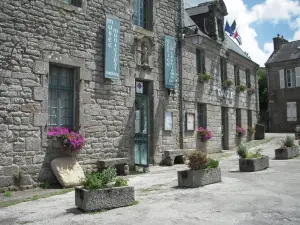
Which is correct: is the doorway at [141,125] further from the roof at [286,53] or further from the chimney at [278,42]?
the chimney at [278,42]

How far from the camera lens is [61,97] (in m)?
7.29

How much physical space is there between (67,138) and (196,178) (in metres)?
2.89

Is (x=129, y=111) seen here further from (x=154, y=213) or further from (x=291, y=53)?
(x=291, y=53)

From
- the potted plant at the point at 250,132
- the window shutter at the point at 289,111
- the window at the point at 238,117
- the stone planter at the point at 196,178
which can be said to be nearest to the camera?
the stone planter at the point at 196,178

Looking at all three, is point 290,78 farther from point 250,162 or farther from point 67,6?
point 67,6

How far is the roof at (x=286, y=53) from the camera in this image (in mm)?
23561

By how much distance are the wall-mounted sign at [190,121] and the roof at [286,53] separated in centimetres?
1564

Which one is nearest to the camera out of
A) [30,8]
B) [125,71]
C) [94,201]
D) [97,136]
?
[94,201]

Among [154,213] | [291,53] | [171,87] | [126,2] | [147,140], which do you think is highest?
[291,53]

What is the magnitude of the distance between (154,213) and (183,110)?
6.64 metres

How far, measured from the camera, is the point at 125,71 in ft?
28.1

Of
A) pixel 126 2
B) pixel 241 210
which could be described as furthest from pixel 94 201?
pixel 126 2

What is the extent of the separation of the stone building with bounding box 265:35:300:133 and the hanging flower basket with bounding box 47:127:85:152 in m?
19.8

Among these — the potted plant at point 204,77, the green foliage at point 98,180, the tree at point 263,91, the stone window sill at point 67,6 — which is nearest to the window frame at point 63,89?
the stone window sill at point 67,6
